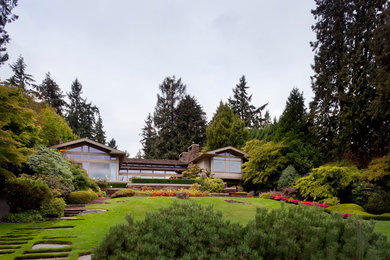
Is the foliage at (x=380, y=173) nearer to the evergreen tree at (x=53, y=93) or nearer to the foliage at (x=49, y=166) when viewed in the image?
the foliage at (x=49, y=166)

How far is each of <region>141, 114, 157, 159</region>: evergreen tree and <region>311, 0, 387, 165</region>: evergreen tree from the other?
2614cm

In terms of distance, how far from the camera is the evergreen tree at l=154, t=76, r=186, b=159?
39.9 meters

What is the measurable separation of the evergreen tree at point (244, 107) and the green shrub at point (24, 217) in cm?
3688

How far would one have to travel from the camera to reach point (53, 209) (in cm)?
994

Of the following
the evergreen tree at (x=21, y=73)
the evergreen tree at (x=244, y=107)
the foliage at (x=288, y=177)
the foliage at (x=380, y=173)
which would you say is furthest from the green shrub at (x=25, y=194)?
the evergreen tree at (x=244, y=107)

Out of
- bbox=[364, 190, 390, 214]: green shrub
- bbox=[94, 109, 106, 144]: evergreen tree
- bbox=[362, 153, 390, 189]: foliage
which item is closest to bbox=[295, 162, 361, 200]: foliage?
bbox=[362, 153, 390, 189]: foliage

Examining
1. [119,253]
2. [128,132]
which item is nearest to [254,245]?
[119,253]

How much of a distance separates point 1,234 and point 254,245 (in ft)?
24.6

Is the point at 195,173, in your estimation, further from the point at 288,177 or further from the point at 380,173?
the point at 380,173

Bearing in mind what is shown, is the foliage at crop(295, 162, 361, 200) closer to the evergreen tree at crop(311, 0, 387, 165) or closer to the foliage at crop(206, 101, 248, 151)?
the evergreen tree at crop(311, 0, 387, 165)

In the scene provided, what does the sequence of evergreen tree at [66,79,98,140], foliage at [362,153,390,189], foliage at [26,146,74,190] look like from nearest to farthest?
foliage at [26,146,74,190], foliage at [362,153,390,189], evergreen tree at [66,79,98,140]

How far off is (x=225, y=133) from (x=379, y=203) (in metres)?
22.6

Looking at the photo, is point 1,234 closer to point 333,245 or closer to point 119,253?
point 119,253

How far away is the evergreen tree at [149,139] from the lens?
4231 centimetres
